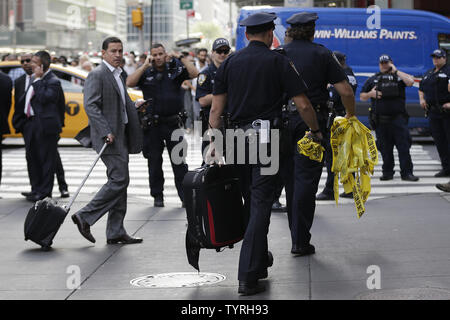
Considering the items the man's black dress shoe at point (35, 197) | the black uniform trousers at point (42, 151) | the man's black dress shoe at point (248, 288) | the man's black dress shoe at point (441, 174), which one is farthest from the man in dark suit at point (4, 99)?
the man's black dress shoe at point (441, 174)

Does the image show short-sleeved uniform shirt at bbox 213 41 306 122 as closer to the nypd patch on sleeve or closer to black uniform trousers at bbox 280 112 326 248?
black uniform trousers at bbox 280 112 326 248

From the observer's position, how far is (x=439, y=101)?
41.5 feet

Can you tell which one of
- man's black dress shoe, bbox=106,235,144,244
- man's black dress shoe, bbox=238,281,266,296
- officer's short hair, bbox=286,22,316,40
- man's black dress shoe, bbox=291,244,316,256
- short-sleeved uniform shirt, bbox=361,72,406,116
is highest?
officer's short hair, bbox=286,22,316,40

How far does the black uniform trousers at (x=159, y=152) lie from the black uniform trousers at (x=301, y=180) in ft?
10.5

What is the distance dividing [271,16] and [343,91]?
1.00m

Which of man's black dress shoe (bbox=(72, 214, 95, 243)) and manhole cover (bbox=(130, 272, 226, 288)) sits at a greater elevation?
man's black dress shoe (bbox=(72, 214, 95, 243))

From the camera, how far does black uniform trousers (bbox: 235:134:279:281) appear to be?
575 centimetres

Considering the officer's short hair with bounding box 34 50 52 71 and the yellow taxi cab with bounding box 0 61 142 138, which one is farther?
the yellow taxi cab with bounding box 0 61 142 138

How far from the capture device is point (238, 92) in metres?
5.95

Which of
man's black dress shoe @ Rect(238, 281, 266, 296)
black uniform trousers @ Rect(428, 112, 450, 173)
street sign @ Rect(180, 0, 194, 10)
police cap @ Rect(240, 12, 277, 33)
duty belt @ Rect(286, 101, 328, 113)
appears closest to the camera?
man's black dress shoe @ Rect(238, 281, 266, 296)

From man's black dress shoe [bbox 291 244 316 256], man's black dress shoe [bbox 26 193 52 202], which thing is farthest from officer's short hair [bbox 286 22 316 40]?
man's black dress shoe [bbox 26 193 52 202]

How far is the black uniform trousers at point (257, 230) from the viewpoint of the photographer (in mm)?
5754

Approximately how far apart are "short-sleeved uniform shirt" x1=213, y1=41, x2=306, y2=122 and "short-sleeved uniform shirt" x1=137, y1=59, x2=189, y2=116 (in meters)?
4.10

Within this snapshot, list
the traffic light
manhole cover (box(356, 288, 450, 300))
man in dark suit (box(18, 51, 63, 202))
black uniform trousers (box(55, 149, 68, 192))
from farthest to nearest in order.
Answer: the traffic light
black uniform trousers (box(55, 149, 68, 192))
man in dark suit (box(18, 51, 63, 202))
manhole cover (box(356, 288, 450, 300))
